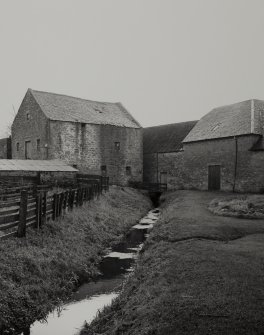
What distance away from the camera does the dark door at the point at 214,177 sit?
31516mm

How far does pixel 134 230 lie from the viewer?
728 inches

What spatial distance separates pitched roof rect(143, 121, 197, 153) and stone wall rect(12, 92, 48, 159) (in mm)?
13615

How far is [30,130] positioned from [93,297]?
29243 millimetres

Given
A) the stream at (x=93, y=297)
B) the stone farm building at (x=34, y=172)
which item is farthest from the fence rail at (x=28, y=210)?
the stone farm building at (x=34, y=172)

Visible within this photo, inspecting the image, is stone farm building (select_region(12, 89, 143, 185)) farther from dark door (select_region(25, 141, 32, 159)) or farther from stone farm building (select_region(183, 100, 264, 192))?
stone farm building (select_region(183, 100, 264, 192))

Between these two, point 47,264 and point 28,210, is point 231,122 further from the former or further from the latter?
point 47,264

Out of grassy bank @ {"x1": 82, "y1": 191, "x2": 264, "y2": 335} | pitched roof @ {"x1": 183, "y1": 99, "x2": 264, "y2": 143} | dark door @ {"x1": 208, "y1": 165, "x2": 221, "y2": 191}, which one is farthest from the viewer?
dark door @ {"x1": 208, "y1": 165, "x2": 221, "y2": 191}

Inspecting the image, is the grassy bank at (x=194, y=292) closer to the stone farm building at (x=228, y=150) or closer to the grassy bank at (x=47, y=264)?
the grassy bank at (x=47, y=264)

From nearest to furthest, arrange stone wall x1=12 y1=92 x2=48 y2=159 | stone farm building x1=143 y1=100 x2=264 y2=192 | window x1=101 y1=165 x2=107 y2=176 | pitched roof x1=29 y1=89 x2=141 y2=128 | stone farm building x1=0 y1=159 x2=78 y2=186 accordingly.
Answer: stone farm building x1=0 y1=159 x2=78 y2=186
stone farm building x1=143 y1=100 x2=264 y2=192
stone wall x1=12 y1=92 x2=48 y2=159
pitched roof x1=29 y1=89 x2=141 y2=128
window x1=101 y1=165 x2=107 y2=176

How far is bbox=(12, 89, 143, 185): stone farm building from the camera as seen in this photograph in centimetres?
3359

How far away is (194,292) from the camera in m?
6.48

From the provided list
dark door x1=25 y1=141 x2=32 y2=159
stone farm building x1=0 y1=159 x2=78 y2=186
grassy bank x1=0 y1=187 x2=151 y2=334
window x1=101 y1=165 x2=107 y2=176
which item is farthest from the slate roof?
window x1=101 y1=165 x2=107 y2=176

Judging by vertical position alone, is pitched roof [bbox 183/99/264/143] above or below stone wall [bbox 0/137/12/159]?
above

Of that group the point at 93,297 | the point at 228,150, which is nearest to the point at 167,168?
the point at 228,150
